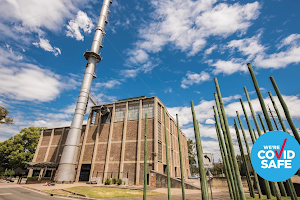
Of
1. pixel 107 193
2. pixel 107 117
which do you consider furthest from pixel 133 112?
pixel 107 193

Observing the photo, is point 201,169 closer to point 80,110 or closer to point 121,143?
point 121,143

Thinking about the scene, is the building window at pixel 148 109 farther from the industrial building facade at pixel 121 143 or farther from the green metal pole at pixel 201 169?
the green metal pole at pixel 201 169

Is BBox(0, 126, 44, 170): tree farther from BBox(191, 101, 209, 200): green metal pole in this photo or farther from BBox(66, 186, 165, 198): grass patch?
BBox(191, 101, 209, 200): green metal pole

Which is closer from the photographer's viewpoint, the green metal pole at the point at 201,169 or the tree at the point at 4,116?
the green metal pole at the point at 201,169

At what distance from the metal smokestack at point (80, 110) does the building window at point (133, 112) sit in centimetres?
940

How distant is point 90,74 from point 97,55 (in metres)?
4.87

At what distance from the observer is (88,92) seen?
32.4 metres

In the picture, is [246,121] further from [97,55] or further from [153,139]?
[97,55]

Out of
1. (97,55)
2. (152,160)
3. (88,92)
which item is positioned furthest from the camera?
(97,55)

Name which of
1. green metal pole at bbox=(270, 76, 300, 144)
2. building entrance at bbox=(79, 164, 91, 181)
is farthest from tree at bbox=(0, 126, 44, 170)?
green metal pole at bbox=(270, 76, 300, 144)

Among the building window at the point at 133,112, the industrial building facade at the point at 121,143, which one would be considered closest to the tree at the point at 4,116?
the industrial building facade at the point at 121,143

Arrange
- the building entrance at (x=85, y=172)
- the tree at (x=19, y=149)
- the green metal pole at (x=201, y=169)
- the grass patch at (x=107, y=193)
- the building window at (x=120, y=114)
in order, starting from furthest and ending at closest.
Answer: the tree at (x=19, y=149)
the building window at (x=120, y=114)
the building entrance at (x=85, y=172)
the grass patch at (x=107, y=193)
the green metal pole at (x=201, y=169)

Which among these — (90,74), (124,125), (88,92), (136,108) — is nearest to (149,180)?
(124,125)

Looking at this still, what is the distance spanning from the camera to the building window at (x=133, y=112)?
30506 millimetres
